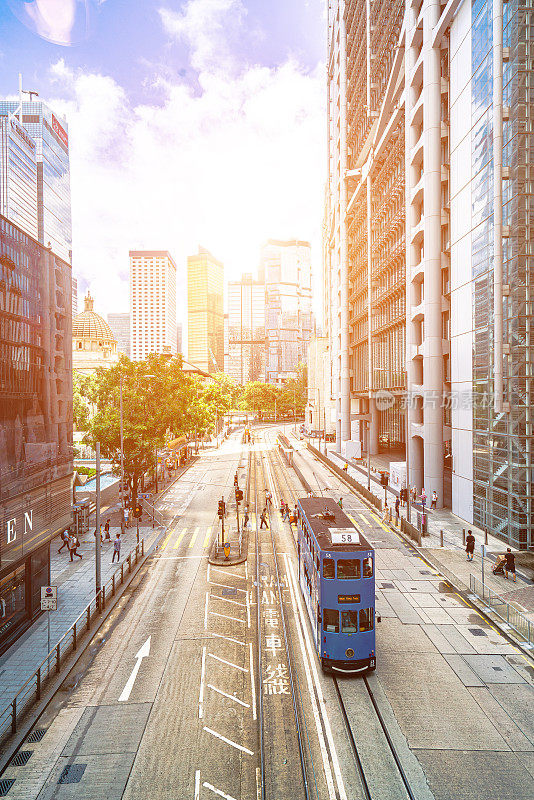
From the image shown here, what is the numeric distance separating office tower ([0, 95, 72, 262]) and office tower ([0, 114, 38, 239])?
5.11 feet

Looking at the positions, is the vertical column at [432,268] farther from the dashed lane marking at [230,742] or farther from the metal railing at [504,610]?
the dashed lane marking at [230,742]

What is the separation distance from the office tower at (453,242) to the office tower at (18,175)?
5458cm

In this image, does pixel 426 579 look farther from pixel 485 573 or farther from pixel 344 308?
pixel 344 308

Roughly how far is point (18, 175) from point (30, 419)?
86.4 meters

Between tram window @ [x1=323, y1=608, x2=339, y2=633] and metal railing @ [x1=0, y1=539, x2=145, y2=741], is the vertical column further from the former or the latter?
tram window @ [x1=323, y1=608, x2=339, y2=633]

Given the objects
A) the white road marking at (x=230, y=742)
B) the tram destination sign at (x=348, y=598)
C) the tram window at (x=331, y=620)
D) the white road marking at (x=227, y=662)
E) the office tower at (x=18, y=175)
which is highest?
the office tower at (x=18, y=175)

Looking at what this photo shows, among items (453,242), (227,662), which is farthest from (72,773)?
(453,242)

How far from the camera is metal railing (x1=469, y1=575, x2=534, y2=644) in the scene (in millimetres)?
19653

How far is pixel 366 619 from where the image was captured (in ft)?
53.3

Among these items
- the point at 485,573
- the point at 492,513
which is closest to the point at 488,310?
the point at 492,513

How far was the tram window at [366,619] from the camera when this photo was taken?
16203mm

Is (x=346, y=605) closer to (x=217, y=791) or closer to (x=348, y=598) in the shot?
(x=348, y=598)

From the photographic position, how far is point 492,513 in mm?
32562

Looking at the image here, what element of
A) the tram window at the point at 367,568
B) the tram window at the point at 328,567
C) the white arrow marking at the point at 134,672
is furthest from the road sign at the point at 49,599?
the tram window at the point at 367,568
